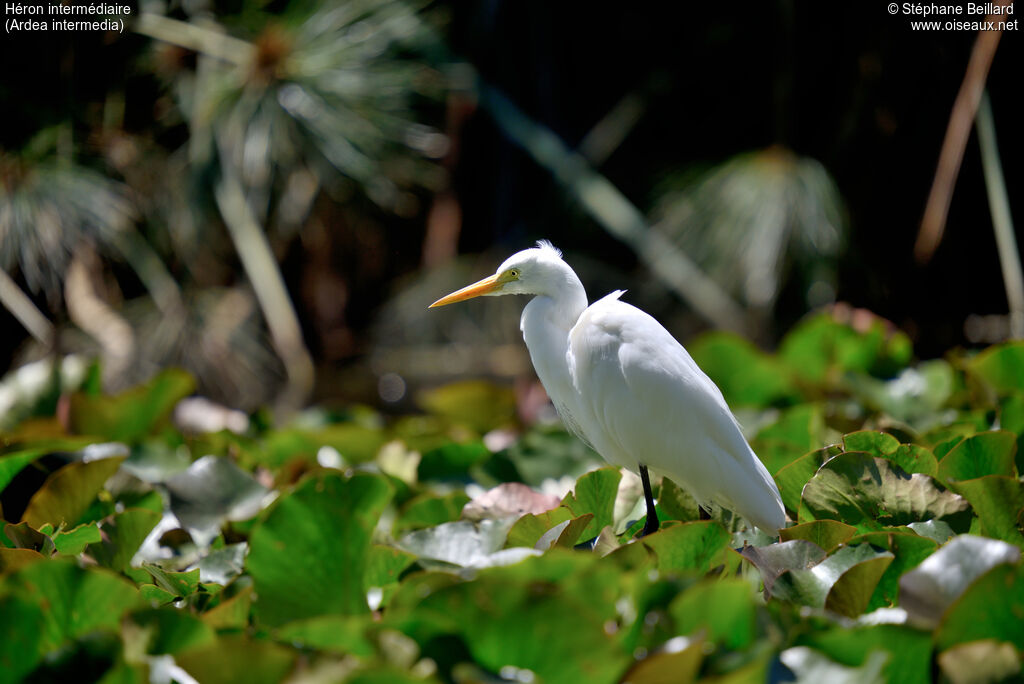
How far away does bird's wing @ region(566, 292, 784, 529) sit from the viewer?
1.56m

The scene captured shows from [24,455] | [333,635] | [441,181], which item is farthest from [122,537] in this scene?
[441,181]

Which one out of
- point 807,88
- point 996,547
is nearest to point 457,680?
point 996,547

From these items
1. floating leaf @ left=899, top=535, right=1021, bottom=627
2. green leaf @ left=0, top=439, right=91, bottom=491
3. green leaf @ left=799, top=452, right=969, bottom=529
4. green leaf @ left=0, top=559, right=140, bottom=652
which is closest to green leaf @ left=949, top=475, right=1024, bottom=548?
green leaf @ left=799, top=452, right=969, bottom=529

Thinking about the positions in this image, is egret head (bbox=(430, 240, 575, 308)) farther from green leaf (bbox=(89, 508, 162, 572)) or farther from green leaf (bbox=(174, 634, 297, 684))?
green leaf (bbox=(174, 634, 297, 684))

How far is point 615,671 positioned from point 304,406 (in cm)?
362

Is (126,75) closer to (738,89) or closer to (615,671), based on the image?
(738,89)

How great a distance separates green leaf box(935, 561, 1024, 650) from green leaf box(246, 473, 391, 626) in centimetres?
54

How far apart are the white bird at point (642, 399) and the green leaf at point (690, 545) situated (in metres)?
0.43

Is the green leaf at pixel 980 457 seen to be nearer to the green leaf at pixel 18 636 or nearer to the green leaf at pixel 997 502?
the green leaf at pixel 997 502

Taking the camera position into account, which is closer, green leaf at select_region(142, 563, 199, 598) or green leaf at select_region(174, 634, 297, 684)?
green leaf at select_region(174, 634, 297, 684)

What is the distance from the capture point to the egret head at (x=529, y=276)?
5.59ft

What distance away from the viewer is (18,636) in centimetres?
79

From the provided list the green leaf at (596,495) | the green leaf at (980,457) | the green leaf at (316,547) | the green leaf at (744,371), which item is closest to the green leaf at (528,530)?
the green leaf at (596,495)

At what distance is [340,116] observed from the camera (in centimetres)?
335
